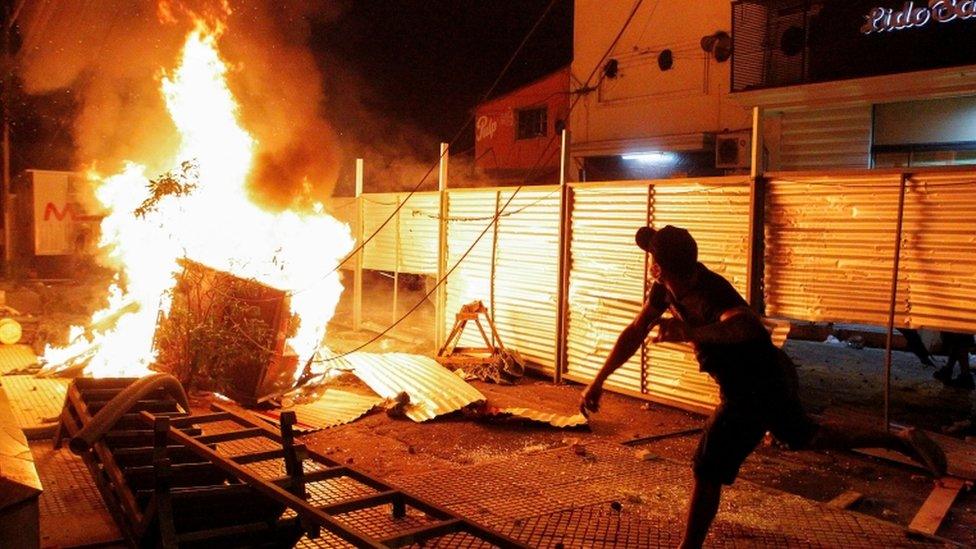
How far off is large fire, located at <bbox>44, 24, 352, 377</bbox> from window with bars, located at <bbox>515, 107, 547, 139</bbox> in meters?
12.7

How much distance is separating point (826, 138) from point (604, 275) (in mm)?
7562

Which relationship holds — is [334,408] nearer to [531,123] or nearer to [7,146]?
[531,123]

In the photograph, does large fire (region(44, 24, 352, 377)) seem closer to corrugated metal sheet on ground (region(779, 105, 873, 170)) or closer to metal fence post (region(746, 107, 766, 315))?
metal fence post (region(746, 107, 766, 315))

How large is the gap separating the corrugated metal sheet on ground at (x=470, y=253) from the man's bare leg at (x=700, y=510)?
24.6 ft

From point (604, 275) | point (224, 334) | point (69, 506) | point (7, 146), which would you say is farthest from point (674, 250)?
point (7, 146)

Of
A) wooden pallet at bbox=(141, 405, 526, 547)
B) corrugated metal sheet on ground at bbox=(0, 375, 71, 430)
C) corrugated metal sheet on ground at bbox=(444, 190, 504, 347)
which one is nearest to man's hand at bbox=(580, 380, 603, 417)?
wooden pallet at bbox=(141, 405, 526, 547)

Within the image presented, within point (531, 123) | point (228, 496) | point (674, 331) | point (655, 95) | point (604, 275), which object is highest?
point (531, 123)

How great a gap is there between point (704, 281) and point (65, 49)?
16.9 m

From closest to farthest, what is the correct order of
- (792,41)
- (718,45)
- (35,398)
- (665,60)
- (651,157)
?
1. (35,398)
2. (792,41)
3. (718,45)
4. (665,60)
5. (651,157)

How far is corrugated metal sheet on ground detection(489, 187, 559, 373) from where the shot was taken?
422 inches

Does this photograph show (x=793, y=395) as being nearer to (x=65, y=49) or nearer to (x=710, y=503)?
(x=710, y=503)

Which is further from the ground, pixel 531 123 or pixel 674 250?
pixel 531 123

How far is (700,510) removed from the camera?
4406mm

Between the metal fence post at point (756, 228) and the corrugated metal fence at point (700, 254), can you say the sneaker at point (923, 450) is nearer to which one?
the corrugated metal fence at point (700, 254)
